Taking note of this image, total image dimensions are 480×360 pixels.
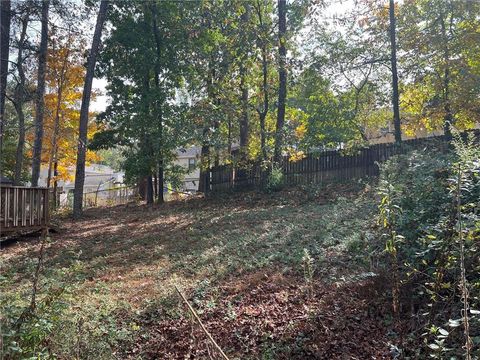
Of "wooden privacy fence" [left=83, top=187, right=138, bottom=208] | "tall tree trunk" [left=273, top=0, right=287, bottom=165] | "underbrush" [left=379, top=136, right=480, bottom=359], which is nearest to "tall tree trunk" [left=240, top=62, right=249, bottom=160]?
"tall tree trunk" [left=273, top=0, right=287, bottom=165]

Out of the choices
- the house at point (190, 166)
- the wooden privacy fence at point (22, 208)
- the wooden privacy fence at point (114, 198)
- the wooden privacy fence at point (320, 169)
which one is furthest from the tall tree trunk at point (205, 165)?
the wooden privacy fence at point (22, 208)

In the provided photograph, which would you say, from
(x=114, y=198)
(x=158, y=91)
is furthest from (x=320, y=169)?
(x=114, y=198)

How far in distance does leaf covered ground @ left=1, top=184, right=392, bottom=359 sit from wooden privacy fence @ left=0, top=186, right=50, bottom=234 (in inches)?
16.8

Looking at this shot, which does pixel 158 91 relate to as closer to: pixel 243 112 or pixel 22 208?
pixel 243 112

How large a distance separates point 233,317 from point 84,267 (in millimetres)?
2997

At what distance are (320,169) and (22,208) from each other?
28.9 ft

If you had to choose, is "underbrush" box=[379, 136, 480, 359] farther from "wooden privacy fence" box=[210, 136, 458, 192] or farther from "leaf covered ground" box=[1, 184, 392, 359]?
"wooden privacy fence" box=[210, 136, 458, 192]

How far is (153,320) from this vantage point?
366cm

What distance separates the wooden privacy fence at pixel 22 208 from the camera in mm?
7363

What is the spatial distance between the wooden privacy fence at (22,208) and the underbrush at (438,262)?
6.32 meters

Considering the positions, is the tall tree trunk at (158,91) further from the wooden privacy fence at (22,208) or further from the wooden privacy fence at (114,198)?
the wooden privacy fence at (22,208)

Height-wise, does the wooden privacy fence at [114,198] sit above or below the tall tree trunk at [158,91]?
below

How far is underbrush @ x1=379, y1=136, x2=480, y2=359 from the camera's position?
2.29 metres

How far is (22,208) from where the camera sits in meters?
7.80
